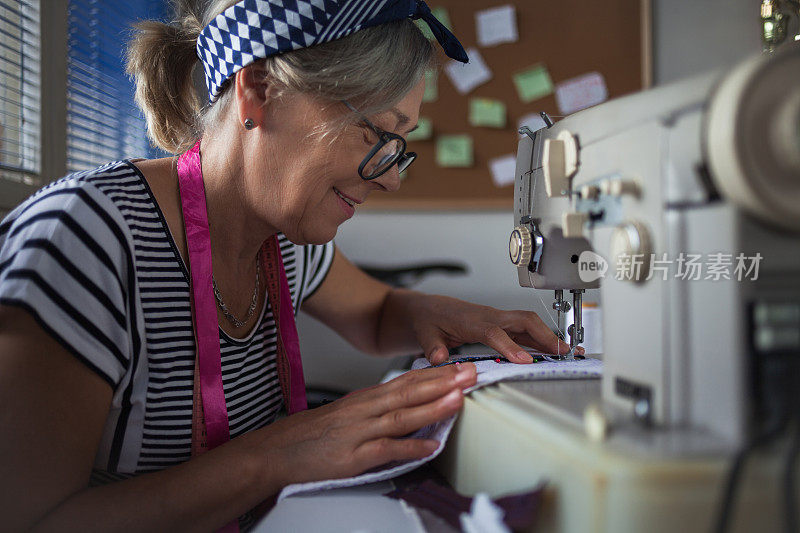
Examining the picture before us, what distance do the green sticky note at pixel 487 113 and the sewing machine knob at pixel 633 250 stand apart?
1583 mm

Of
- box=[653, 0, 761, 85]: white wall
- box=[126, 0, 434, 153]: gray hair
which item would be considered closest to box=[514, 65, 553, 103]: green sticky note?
box=[653, 0, 761, 85]: white wall

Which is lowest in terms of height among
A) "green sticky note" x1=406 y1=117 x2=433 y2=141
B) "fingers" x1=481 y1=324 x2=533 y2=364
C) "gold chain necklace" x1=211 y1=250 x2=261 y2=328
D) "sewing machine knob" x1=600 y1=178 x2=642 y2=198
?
"fingers" x1=481 y1=324 x2=533 y2=364

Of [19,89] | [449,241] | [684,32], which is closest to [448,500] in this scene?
[19,89]

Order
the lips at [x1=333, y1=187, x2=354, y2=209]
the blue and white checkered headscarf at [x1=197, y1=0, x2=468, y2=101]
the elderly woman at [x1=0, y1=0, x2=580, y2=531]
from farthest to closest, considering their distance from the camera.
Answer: the lips at [x1=333, y1=187, x2=354, y2=209] → the blue and white checkered headscarf at [x1=197, y1=0, x2=468, y2=101] → the elderly woman at [x1=0, y1=0, x2=580, y2=531]

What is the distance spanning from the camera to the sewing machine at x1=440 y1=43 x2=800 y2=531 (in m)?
0.38

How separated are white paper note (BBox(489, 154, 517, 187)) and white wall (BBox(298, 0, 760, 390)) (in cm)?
13

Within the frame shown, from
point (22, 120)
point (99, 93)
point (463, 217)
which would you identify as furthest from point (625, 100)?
point (99, 93)

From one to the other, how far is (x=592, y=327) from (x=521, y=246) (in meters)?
0.46

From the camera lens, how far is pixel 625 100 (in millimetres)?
553

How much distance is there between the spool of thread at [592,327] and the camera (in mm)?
1146

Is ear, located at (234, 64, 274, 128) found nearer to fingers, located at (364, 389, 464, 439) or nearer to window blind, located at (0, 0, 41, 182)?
fingers, located at (364, 389, 464, 439)

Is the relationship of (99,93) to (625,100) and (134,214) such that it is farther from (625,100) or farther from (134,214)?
(625,100)

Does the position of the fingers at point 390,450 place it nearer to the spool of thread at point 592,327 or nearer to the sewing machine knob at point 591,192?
the sewing machine knob at point 591,192

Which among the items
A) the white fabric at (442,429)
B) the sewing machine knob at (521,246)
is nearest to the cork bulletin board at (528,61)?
the sewing machine knob at (521,246)
